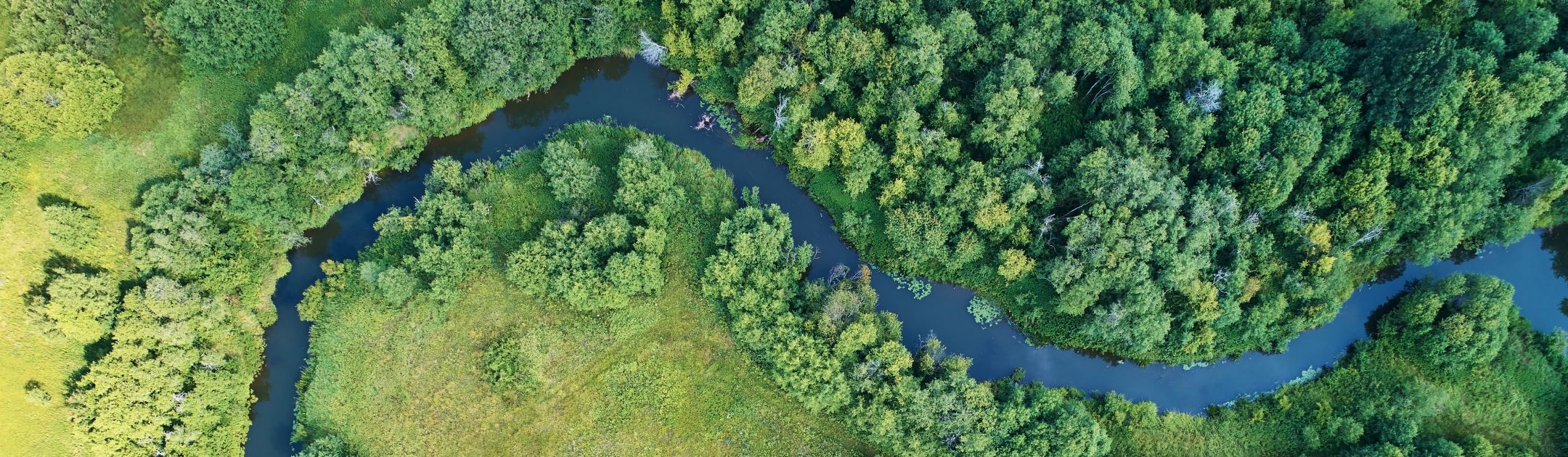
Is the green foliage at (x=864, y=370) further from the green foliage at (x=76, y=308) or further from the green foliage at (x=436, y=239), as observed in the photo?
the green foliage at (x=76, y=308)

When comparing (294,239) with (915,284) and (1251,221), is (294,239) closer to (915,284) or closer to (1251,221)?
(915,284)

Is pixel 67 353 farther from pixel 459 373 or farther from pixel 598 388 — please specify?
pixel 598 388

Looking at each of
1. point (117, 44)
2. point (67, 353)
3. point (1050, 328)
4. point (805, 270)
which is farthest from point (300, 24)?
point (1050, 328)

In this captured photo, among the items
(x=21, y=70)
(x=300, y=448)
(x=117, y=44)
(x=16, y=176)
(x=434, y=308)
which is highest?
(x=117, y=44)

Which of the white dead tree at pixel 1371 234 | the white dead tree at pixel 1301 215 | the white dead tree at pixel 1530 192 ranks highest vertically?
the white dead tree at pixel 1530 192

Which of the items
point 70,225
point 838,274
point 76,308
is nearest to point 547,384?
point 838,274

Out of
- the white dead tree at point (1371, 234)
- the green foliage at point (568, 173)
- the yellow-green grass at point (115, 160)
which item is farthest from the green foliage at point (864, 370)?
the yellow-green grass at point (115, 160)

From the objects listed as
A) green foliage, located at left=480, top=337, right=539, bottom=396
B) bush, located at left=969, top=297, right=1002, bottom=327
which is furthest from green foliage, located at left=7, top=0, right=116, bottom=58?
bush, located at left=969, top=297, right=1002, bottom=327
